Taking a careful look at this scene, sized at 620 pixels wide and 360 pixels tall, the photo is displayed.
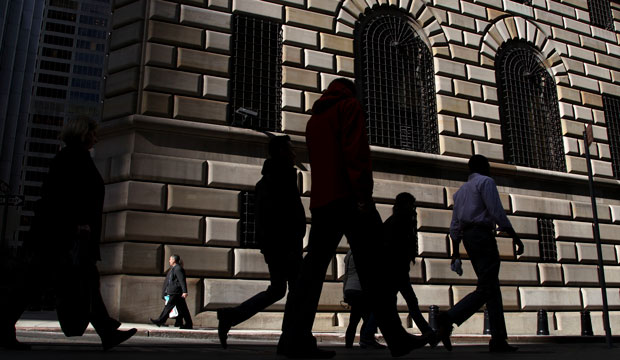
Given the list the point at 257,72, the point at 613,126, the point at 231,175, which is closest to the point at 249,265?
the point at 231,175

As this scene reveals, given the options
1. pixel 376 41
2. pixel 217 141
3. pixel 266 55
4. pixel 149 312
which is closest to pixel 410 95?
pixel 376 41

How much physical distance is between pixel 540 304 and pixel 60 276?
12580 mm

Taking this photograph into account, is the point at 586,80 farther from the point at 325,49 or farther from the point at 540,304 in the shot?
the point at 325,49

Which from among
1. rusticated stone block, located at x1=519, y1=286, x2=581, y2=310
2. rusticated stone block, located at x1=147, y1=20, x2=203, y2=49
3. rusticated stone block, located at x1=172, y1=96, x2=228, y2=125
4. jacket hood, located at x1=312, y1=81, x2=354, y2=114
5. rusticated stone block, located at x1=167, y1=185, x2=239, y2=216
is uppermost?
rusticated stone block, located at x1=147, y1=20, x2=203, y2=49

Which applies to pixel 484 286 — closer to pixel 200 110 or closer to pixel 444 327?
pixel 444 327

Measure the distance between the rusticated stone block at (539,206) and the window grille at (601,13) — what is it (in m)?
7.09

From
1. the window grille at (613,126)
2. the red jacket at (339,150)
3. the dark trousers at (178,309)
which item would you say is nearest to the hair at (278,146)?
the red jacket at (339,150)

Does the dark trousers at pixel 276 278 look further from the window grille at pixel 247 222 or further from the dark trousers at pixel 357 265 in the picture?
the window grille at pixel 247 222

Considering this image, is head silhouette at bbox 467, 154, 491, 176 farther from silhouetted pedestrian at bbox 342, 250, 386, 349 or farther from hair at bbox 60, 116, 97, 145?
hair at bbox 60, 116, 97, 145

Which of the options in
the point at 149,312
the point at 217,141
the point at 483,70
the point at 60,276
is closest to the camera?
the point at 60,276

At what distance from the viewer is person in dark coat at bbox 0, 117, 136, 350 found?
482cm

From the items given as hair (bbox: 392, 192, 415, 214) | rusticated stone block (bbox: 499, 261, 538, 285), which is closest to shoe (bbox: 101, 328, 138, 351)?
hair (bbox: 392, 192, 415, 214)

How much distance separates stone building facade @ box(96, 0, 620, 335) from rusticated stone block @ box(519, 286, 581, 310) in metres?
0.05

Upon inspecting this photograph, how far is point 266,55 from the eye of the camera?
13398mm
